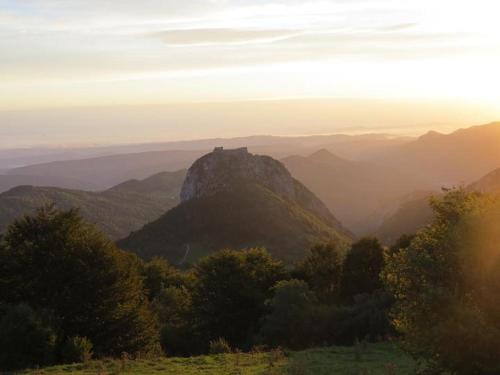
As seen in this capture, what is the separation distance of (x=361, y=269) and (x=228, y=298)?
1693 cm

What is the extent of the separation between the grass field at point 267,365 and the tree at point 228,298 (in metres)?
18.7

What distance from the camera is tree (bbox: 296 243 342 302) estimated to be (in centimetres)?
6159

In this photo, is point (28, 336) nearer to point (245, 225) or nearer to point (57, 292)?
point (57, 292)

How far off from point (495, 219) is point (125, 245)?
13356 centimetres

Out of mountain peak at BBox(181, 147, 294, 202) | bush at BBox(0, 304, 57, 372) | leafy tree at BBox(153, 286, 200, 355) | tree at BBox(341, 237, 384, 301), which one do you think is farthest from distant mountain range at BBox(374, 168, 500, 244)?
bush at BBox(0, 304, 57, 372)

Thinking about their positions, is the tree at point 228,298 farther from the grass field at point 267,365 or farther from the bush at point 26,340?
the bush at point 26,340

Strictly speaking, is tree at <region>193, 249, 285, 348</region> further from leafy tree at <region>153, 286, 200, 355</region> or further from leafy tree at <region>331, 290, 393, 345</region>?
leafy tree at <region>331, 290, 393, 345</region>

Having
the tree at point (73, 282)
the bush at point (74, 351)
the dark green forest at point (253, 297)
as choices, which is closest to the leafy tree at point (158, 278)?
the dark green forest at point (253, 297)

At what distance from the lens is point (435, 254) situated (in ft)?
55.6

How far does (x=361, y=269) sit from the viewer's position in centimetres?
5953

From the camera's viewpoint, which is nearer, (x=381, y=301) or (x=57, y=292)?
(x=57, y=292)

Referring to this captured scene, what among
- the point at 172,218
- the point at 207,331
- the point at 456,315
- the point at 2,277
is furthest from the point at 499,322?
the point at 172,218

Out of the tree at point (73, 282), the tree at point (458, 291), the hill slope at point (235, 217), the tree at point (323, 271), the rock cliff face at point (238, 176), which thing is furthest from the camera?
the rock cliff face at point (238, 176)

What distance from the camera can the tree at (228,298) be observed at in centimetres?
4962
